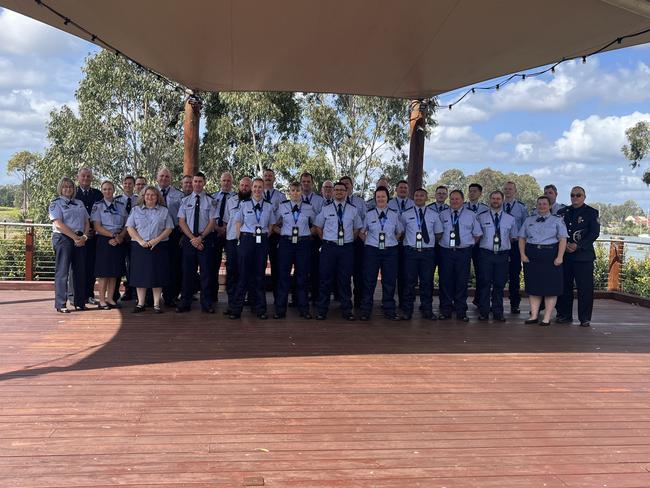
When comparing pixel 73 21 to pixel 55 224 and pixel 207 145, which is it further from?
pixel 207 145

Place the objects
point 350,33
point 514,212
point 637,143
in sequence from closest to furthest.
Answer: point 350,33, point 514,212, point 637,143

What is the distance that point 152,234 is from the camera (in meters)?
5.79

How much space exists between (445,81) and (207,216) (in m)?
3.79

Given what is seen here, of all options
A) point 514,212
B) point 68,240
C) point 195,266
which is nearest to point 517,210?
point 514,212

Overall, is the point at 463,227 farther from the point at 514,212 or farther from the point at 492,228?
the point at 514,212

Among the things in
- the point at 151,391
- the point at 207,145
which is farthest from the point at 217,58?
the point at 207,145

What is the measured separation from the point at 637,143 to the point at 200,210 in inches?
951

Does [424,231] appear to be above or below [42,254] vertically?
above

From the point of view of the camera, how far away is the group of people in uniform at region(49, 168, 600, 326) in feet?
18.9

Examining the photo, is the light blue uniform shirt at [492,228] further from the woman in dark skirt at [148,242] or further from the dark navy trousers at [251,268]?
the woman in dark skirt at [148,242]

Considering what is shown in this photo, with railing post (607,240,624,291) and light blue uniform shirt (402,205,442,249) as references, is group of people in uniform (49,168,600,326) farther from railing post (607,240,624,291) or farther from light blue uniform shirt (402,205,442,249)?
railing post (607,240,624,291)

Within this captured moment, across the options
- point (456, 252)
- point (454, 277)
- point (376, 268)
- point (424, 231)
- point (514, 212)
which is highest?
point (514, 212)

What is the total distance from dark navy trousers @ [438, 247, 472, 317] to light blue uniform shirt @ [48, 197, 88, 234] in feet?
13.5

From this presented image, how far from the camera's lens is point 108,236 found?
19.3 ft
